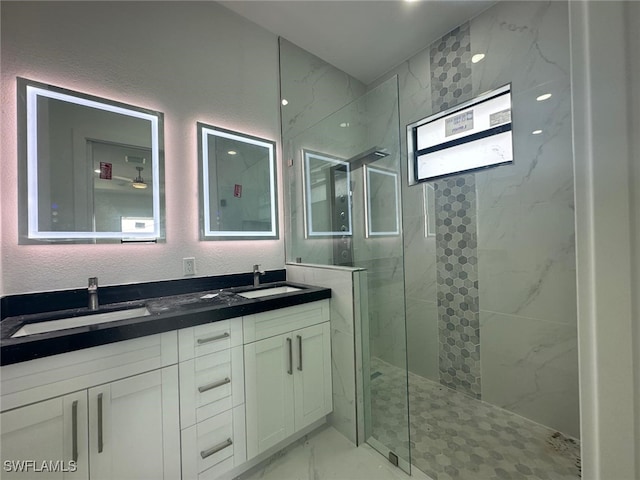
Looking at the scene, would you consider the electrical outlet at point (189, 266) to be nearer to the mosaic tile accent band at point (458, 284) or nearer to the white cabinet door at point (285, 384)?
the white cabinet door at point (285, 384)

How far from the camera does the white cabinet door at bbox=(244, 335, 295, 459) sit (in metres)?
1.39

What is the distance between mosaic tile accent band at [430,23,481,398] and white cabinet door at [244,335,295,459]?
1.39m

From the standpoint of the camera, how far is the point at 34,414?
0.91 metres

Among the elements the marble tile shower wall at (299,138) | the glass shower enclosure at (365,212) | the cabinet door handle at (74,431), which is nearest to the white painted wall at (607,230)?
the glass shower enclosure at (365,212)

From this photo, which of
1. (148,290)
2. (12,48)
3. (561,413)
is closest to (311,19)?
(12,48)

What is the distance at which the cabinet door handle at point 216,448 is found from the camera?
1243 mm

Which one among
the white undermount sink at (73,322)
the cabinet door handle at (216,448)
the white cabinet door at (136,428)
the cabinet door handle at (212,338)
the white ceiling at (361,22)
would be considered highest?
the white ceiling at (361,22)

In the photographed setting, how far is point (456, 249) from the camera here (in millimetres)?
2111

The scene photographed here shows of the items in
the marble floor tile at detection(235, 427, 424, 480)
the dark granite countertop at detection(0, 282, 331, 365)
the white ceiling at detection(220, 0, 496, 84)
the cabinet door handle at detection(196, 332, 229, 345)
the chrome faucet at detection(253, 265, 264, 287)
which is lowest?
the marble floor tile at detection(235, 427, 424, 480)

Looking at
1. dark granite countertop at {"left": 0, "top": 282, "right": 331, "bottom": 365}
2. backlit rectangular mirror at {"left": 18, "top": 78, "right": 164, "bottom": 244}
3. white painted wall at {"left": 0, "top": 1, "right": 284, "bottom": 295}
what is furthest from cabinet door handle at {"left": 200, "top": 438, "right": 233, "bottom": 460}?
backlit rectangular mirror at {"left": 18, "top": 78, "right": 164, "bottom": 244}

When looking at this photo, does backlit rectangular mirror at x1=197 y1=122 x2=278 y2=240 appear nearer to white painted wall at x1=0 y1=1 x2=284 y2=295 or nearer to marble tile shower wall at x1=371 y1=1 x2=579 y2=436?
white painted wall at x1=0 y1=1 x2=284 y2=295

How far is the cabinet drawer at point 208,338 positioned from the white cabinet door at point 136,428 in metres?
0.09

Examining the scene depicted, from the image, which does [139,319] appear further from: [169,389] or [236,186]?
[236,186]

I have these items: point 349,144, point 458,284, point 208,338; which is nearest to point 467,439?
point 458,284
